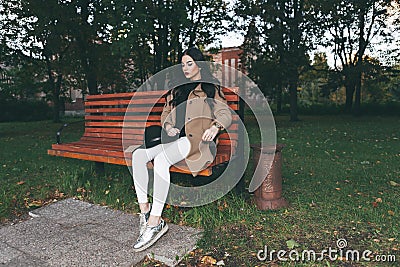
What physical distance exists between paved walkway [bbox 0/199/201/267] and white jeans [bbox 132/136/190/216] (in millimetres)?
348

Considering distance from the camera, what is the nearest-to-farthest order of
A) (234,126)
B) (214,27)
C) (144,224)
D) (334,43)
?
1. (144,224)
2. (234,126)
3. (214,27)
4. (334,43)

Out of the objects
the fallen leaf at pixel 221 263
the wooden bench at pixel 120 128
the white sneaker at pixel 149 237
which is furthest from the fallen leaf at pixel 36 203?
the fallen leaf at pixel 221 263

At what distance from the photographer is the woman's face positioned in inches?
132

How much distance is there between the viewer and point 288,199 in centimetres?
398

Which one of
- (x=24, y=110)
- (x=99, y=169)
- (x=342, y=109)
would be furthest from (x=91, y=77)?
(x=342, y=109)

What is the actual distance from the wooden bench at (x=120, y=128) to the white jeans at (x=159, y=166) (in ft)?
0.52

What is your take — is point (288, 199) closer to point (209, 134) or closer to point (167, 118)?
point (209, 134)

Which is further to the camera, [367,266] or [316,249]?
[316,249]

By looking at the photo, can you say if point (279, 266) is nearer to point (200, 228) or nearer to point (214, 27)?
point (200, 228)

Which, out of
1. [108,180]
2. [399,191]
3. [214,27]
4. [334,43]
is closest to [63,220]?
[108,180]

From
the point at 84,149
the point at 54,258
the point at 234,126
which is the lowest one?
the point at 54,258

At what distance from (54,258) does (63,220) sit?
0.86 m

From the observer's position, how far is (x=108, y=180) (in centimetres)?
488

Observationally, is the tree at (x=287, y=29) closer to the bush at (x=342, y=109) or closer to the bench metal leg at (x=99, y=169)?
the bush at (x=342, y=109)
